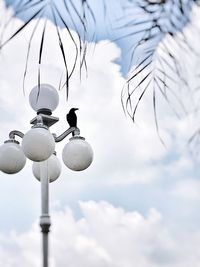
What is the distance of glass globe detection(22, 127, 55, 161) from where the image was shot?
4242mm

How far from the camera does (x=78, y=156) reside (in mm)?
4594

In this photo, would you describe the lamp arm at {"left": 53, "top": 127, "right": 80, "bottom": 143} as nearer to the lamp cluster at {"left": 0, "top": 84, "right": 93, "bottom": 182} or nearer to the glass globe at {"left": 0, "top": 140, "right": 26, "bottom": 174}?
the lamp cluster at {"left": 0, "top": 84, "right": 93, "bottom": 182}

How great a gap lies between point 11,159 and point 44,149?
51 cm

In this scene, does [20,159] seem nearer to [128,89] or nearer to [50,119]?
[50,119]

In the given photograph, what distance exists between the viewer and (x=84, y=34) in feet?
6.20

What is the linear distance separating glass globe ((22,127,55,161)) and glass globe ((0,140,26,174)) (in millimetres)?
346

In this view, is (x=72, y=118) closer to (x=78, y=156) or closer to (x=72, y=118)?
(x=72, y=118)

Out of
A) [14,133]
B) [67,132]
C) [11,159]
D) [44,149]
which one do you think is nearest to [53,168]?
[67,132]

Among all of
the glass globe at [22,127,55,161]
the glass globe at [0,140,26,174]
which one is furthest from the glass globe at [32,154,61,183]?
the glass globe at [22,127,55,161]

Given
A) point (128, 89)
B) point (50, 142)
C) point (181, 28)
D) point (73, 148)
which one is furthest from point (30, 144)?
point (181, 28)

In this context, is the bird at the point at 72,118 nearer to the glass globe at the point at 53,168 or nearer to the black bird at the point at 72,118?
the black bird at the point at 72,118

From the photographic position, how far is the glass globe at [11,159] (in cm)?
462

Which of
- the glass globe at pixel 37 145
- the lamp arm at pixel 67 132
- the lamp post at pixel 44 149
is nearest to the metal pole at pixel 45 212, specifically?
the lamp post at pixel 44 149

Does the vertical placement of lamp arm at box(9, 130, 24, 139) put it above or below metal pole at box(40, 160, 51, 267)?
above
